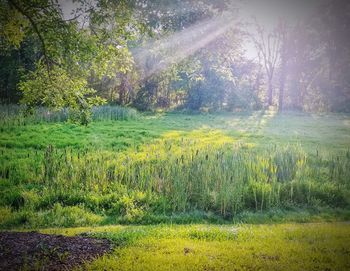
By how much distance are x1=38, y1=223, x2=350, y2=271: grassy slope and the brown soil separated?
1.19ft

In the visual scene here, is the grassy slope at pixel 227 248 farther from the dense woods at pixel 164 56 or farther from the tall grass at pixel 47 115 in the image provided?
the tall grass at pixel 47 115

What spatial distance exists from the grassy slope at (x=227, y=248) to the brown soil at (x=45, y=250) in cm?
36

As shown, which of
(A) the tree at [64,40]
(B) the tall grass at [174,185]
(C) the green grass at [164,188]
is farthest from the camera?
(B) the tall grass at [174,185]

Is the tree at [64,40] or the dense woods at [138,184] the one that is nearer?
the dense woods at [138,184]

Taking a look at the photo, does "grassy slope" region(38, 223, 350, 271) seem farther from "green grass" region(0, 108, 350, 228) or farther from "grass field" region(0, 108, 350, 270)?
"green grass" region(0, 108, 350, 228)

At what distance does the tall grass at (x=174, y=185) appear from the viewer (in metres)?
10.3

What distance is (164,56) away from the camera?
1237cm

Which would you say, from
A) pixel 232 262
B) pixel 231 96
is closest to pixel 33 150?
pixel 232 262

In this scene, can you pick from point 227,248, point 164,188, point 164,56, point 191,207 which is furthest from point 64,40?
point 227,248

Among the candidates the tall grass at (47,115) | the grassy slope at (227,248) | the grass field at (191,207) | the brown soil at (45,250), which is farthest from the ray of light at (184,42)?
the tall grass at (47,115)

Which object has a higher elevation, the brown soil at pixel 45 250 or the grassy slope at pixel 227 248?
the brown soil at pixel 45 250

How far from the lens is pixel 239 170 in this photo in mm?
11883

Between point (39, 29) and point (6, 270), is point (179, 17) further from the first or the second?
point (6, 270)

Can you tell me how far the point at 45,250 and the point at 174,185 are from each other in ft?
17.1
